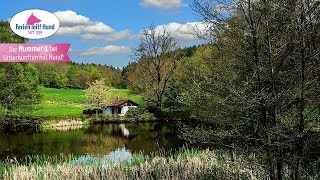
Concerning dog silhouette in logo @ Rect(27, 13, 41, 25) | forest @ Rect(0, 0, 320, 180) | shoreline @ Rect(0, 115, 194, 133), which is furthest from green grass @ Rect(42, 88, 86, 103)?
forest @ Rect(0, 0, 320, 180)

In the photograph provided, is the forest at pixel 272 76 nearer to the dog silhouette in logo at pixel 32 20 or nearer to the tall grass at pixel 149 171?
the tall grass at pixel 149 171

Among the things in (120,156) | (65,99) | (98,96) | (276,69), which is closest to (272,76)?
(276,69)

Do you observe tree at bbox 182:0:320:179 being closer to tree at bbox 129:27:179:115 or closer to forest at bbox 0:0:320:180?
forest at bbox 0:0:320:180

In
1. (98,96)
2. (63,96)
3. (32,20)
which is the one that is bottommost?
(98,96)

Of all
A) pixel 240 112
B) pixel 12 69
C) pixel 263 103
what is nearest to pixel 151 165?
pixel 240 112

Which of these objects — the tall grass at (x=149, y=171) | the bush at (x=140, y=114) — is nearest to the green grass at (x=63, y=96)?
the bush at (x=140, y=114)

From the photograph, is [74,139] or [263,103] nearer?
[263,103]

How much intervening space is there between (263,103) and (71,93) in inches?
3146

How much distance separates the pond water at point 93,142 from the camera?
27.4 metres

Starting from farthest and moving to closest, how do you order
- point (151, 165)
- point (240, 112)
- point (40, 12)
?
point (40, 12) < point (151, 165) < point (240, 112)

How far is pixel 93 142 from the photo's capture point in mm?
32469

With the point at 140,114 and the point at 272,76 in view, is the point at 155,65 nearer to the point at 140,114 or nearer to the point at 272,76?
the point at 140,114

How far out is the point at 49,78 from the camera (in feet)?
291

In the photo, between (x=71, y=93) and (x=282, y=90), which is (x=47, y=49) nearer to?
(x=282, y=90)
